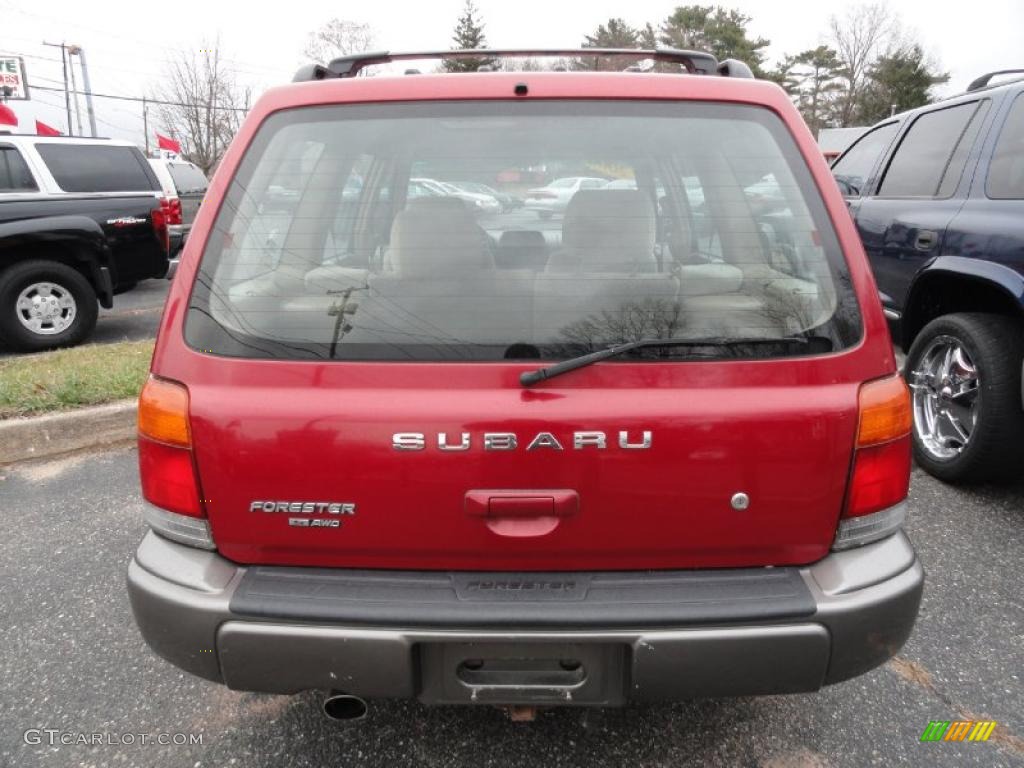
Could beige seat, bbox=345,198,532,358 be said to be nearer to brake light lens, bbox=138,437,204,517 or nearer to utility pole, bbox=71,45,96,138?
brake light lens, bbox=138,437,204,517

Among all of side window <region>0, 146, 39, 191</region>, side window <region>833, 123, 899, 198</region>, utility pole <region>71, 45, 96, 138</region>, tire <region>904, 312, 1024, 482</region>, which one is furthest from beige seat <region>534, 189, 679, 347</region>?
utility pole <region>71, 45, 96, 138</region>

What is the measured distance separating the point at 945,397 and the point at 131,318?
301 inches

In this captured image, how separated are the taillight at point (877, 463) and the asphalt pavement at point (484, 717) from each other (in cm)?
75

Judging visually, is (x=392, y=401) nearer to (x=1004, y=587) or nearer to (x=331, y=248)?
(x=331, y=248)

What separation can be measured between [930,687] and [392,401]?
1.92m

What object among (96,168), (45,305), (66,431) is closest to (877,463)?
(66,431)

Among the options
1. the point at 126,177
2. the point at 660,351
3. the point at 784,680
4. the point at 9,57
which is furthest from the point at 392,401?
the point at 9,57

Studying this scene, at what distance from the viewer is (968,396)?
11.6 ft

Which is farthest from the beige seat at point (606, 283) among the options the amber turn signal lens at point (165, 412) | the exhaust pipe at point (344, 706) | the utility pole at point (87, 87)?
the utility pole at point (87, 87)

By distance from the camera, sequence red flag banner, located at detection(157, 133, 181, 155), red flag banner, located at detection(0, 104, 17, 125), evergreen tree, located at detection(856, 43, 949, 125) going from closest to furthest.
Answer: red flag banner, located at detection(0, 104, 17, 125)
red flag banner, located at detection(157, 133, 181, 155)
evergreen tree, located at detection(856, 43, 949, 125)

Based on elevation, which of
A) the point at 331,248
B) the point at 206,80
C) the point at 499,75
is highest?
the point at 206,80

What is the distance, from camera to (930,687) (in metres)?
2.23

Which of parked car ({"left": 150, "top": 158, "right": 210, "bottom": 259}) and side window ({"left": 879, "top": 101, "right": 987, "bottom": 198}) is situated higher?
side window ({"left": 879, "top": 101, "right": 987, "bottom": 198})

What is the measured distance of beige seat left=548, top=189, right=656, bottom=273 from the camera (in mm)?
1691
